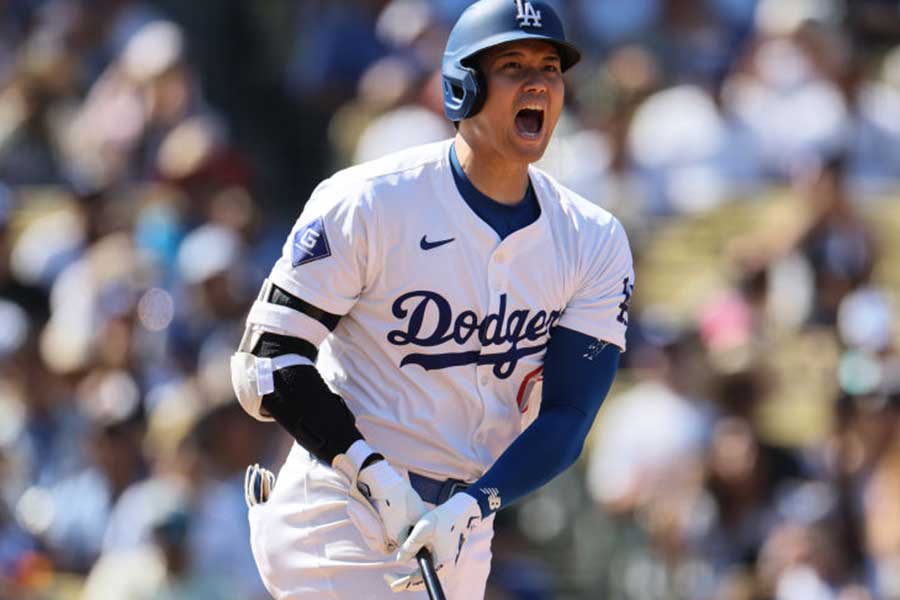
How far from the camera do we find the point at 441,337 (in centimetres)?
455

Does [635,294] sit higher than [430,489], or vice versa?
[430,489]

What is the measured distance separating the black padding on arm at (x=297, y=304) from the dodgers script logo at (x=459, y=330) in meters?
0.18

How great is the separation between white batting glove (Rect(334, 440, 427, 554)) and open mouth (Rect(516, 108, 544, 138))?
2.79 feet

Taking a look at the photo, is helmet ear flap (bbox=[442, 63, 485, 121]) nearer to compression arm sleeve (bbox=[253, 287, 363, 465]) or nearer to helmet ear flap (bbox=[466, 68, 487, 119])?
helmet ear flap (bbox=[466, 68, 487, 119])

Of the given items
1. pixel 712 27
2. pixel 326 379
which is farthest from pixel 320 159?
pixel 326 379

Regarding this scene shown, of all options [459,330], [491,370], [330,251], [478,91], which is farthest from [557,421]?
[478,91]

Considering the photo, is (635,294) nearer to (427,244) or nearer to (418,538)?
(427,244)

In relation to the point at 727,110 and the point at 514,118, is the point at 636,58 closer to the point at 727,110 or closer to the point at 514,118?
the point at 727,110

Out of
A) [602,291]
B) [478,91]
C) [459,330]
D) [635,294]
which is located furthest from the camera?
[635,294]

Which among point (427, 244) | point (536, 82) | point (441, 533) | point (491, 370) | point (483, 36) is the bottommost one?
point (441, 533)

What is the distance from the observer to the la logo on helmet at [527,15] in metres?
4.40

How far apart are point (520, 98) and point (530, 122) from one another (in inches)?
3.5

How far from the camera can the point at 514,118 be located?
447cm

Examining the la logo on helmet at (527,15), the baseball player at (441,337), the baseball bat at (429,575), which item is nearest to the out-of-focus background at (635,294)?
the baseball player at (441,337)
